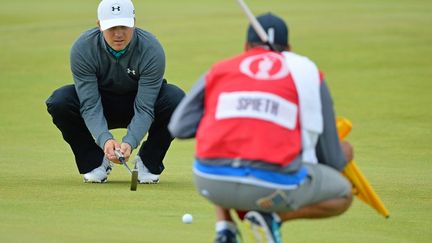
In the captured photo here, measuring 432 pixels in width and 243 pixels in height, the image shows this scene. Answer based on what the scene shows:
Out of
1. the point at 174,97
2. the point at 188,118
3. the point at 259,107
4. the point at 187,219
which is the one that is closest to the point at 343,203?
the point at 259,107

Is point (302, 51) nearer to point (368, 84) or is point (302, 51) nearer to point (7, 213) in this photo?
point (368, 84)

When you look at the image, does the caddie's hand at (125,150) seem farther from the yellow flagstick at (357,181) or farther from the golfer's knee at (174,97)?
the yellow flagstick at (357,181)

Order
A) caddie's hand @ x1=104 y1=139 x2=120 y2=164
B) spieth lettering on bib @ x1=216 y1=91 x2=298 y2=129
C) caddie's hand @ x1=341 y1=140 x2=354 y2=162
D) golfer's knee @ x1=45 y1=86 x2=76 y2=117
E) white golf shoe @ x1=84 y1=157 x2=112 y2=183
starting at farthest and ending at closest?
1. white golf shoe @ x1=84 y1=157 x2=112 y2=183
2. golfer's knee @ x1=45 y1=86 x2=76 y2=117
3. caddie's hand @ x1=104 y1=139 x2=120 y2=164
4. caddie's hand @ x1=341 y1=140 x2=354 y2=162
5. spieth lettering on bib @ x1=216 y1=91 x2=298 y2=129

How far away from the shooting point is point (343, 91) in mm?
19281

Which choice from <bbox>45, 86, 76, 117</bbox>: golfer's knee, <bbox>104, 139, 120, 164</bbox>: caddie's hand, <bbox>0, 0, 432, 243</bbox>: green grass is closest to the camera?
<bbox>0, 0, 432, 243</bbox>: green grass

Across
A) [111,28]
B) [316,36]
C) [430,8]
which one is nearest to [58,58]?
[316,36]

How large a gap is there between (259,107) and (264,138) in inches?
6.3

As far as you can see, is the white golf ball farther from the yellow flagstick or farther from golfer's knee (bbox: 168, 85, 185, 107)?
golfer's knee (bbox: 168, 85, 185, 107)

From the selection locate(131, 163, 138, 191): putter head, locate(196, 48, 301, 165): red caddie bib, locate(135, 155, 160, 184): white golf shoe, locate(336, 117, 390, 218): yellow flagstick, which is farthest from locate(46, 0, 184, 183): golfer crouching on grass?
locate(196, 48, 301, 165): red caddie bib

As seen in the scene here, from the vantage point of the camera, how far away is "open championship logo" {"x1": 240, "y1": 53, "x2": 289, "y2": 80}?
21.6 ft

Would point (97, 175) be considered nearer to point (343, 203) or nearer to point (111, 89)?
point (111, 89)

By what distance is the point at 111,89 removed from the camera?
1056cm

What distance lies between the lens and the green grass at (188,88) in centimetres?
838

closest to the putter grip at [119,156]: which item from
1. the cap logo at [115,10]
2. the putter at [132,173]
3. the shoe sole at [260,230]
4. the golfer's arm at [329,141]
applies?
the putter at [132,173]
